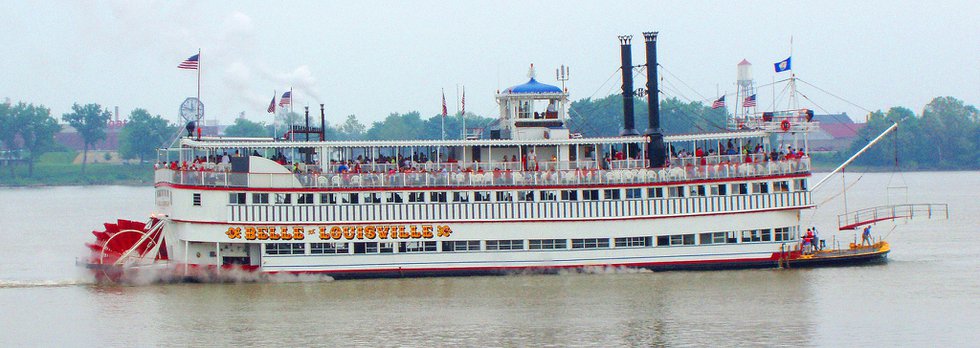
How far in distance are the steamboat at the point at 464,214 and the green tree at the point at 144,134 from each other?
9884 cm

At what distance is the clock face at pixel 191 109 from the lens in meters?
48.6

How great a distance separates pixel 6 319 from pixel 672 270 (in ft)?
71.1

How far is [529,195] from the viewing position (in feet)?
150

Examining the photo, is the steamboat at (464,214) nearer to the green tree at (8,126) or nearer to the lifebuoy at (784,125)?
the lifebuoy at (784,125)

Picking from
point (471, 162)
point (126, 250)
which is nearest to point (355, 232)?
point (471, 162)

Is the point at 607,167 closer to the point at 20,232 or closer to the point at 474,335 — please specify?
the point at 474,335

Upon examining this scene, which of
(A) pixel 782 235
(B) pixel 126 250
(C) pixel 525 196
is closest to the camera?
(C) pixel 525 196

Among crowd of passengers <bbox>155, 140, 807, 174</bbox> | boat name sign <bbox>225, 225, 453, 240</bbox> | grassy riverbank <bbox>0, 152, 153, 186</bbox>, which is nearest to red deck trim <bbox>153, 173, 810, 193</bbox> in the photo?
crowd of passengers <bbox>155, 140, 807, 174</bbox>

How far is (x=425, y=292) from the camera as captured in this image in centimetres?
4269

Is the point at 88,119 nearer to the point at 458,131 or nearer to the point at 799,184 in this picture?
the point at 458,131

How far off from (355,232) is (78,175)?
366 ft

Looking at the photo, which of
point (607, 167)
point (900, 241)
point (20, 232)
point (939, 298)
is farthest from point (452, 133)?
point (939, 298)

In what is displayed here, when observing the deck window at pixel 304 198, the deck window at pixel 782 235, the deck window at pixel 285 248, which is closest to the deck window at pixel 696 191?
the deck window at pixel 782 235

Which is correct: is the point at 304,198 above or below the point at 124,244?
above
